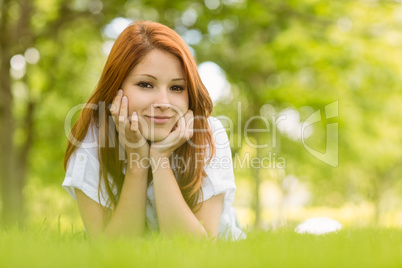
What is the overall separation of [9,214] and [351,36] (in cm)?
808

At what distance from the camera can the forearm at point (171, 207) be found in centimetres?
266

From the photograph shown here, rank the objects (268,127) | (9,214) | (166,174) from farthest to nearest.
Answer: (268,127) → (9,214) → (166,174)

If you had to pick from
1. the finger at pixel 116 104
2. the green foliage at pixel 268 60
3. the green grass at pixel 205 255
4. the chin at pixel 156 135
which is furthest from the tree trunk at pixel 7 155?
the green grass at pixel 205 255

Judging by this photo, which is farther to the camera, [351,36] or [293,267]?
[351,36]

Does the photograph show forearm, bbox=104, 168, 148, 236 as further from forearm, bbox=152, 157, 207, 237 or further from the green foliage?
the green foliage

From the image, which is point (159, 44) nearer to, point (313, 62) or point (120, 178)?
point (120, 178)

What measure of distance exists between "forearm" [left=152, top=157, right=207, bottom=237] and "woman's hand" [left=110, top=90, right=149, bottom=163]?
20 cm

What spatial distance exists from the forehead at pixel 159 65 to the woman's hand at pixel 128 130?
222 millimetres

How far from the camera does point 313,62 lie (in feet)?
31.3

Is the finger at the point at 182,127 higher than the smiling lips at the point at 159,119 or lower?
lower

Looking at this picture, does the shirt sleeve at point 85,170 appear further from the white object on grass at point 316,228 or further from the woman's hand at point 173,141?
the white object on grass at point 316,228

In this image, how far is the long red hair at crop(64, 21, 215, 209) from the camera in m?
2.77

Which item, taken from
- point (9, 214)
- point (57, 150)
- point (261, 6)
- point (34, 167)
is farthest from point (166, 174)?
point (34, 167)

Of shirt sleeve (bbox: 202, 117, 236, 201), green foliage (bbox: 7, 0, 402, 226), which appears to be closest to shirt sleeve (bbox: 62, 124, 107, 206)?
shirt sleeve (bbox: 202, 117, 236, 201)
